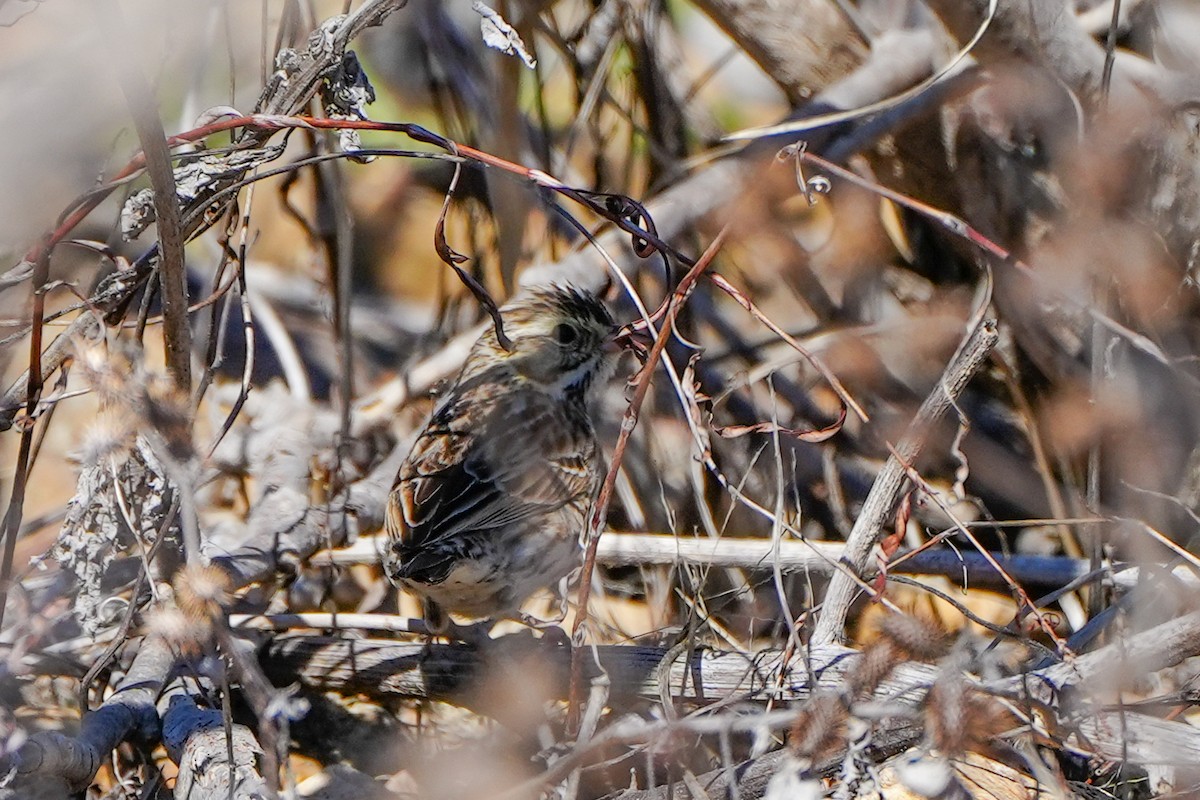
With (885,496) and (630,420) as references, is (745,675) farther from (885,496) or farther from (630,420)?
(630,420)

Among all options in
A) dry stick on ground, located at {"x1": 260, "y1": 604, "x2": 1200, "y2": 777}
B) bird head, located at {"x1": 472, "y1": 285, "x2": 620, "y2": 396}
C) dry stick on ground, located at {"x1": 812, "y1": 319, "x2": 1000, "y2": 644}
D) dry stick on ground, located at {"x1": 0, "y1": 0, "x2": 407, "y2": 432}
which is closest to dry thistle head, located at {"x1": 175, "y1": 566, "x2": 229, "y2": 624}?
dry stick on ground, located at {"x1": 0, "y1": 0, "x2": 407, "y2": 432}

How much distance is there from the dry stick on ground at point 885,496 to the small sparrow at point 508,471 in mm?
1083

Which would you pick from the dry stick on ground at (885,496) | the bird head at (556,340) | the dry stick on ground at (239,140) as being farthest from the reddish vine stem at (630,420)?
the bird head at (556,340)

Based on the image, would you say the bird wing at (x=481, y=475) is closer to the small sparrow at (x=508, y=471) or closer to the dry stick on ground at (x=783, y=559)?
the small sparrow at (x=508, y=471)

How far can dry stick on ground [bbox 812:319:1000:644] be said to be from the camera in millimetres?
2959

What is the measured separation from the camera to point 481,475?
12.7 ft

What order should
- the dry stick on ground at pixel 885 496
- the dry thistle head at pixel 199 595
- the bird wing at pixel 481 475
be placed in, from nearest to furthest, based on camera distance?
the dry thistle head at pixel 199 595, the dry stick on ground at pixel 885 496, the bird wing at pixel 481 475

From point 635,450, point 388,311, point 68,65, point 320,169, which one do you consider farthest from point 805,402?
point 68,65

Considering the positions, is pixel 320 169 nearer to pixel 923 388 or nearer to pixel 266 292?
pixel 266 292

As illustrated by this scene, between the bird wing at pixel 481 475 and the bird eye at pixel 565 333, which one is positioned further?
the bird eye at pixel 565 333

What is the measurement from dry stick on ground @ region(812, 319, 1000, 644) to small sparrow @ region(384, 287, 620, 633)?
1.08m

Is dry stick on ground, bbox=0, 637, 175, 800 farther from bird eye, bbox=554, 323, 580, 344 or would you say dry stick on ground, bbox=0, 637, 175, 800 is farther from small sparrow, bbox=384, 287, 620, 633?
bird eye, bbox=554, 323, 580, 344

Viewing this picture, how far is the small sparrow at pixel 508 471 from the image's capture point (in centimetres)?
358

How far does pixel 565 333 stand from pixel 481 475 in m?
0.69
